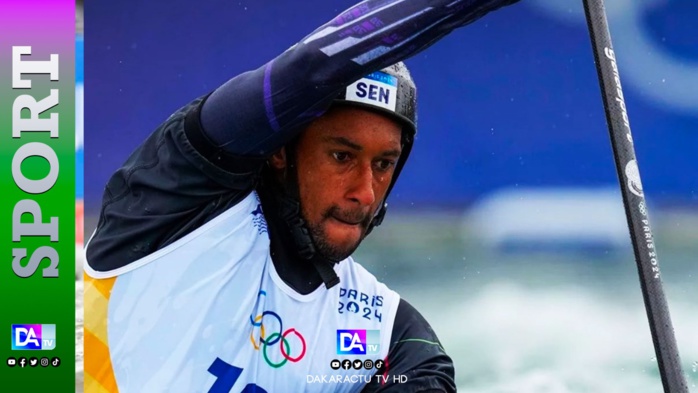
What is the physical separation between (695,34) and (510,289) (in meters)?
0.87

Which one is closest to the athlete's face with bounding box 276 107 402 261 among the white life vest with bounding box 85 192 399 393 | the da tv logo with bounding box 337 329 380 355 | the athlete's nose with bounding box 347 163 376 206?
the athlete's nose with bounding box 347 163 376 206

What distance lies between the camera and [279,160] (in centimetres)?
199

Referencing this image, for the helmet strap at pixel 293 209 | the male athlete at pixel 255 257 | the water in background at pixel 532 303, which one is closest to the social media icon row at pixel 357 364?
the male athlete at pixel 255 257

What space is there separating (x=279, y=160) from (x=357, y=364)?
1.64 feet

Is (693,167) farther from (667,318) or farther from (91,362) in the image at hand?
(91,362)

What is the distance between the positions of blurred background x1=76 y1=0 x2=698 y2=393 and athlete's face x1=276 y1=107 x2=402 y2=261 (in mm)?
711

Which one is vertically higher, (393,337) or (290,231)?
(290,231)

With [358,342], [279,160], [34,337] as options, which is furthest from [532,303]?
[34,337]

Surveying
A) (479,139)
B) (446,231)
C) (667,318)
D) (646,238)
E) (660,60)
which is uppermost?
(660,60)

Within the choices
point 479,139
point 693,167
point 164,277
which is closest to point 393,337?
point 164,277

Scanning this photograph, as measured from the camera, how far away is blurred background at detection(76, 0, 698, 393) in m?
2.70

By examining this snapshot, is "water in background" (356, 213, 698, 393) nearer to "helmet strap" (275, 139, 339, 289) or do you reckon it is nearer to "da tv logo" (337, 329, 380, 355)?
"da tv logo" (337, 329, 380, 355)

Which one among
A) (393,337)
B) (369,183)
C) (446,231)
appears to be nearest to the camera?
(369,183)

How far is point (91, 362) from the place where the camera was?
6.74ft
